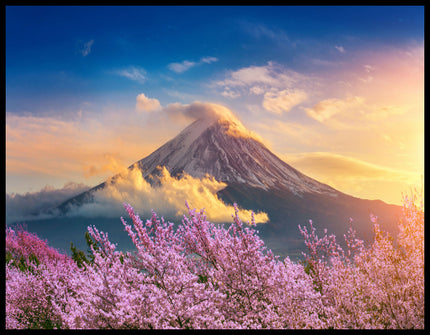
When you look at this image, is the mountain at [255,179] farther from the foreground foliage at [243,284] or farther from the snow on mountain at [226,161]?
the foreground foliage at [243,284]

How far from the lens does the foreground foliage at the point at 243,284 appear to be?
5.07 metres

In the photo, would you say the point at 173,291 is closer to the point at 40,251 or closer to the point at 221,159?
the point at 40,251

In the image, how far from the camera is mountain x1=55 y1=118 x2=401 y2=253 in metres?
120

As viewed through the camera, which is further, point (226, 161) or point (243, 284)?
point (226, 161)

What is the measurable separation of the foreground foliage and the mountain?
105110mm

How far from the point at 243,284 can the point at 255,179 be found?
128 m

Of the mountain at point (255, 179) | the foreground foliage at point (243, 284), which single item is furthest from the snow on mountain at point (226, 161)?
the foreground foliage at point (243, 284)

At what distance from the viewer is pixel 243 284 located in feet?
18.8

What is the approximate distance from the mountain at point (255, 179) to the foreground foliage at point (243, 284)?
105110mm

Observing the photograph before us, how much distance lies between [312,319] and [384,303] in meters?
1.32

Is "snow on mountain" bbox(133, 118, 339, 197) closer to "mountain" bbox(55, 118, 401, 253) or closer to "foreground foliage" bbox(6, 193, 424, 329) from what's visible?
"mountain" bbox(55, 118, 401, 253)

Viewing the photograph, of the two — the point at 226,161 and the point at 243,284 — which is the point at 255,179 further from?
the point at 243,284

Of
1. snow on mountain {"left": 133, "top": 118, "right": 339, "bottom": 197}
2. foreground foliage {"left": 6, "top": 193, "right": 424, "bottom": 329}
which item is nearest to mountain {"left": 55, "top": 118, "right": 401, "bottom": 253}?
snow on mountain {"left": 133, "top": 118, "right": 339, "bottom": 197}

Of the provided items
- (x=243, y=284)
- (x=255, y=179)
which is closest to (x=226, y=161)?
(x=255, y=179)
